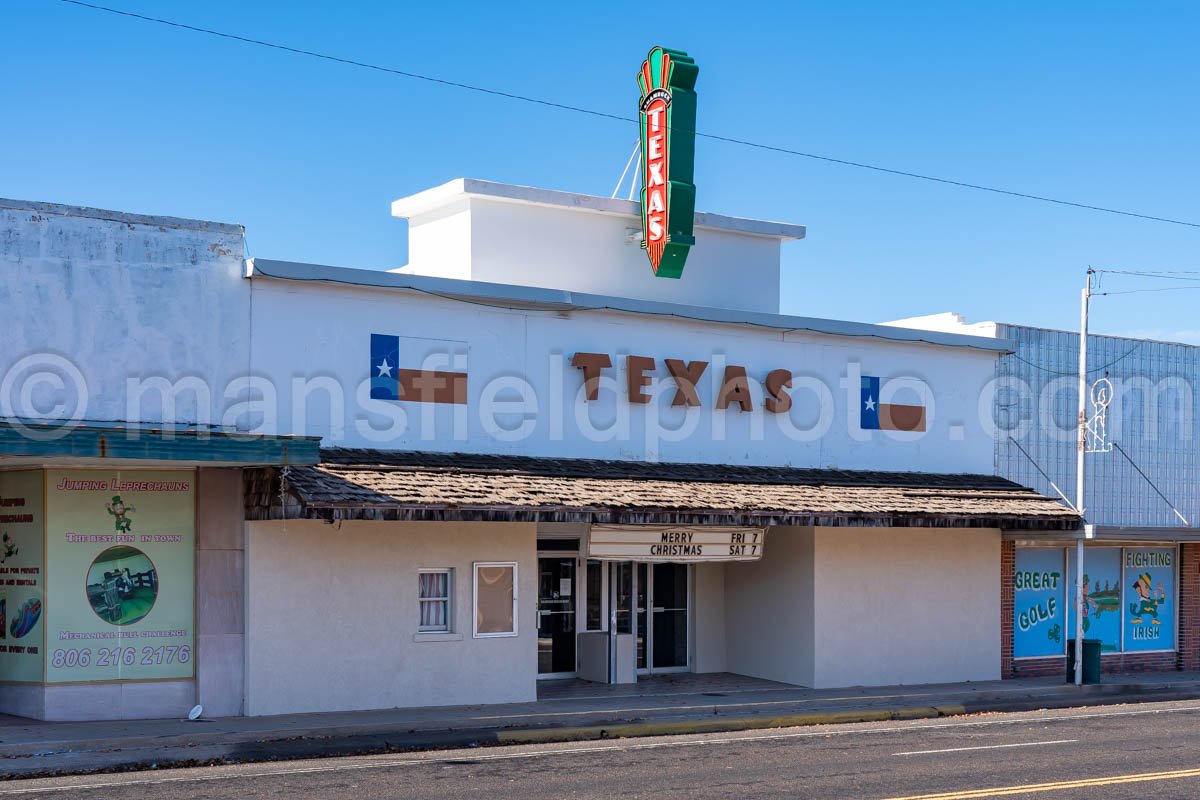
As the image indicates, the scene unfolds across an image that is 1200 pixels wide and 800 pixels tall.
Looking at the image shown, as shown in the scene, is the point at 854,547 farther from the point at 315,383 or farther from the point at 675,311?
the point at 315,383

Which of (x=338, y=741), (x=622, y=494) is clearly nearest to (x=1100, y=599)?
(x=622, y=494)

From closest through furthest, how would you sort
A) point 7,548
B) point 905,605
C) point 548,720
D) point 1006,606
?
point 7,548 < point 548,720 < point 905,605 < point 1006,606

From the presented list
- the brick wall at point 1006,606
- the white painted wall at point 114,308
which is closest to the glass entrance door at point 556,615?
the white painted wall at point 114,308

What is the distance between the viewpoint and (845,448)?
923 inches

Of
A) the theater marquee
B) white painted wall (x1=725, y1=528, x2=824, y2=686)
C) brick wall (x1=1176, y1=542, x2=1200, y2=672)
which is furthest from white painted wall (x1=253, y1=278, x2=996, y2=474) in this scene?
brick wall (x1=1176, y1=542, x2=1200, y2=672)

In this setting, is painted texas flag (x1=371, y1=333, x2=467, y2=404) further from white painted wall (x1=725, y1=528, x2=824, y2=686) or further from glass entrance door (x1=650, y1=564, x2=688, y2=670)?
white painted wall (x1=725, y1=528, x2=824, y2=686)

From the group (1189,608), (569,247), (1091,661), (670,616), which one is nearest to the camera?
(569,247)

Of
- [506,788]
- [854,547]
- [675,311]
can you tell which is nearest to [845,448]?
[854,547]

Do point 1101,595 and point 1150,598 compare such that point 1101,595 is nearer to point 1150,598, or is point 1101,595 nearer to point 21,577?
point 1150,598

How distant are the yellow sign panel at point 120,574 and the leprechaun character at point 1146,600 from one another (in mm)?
18419

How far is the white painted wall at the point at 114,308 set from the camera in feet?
53.3

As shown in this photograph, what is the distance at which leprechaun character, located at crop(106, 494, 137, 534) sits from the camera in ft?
55.7

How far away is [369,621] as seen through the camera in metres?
18.1

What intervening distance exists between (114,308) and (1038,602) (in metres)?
17.3
